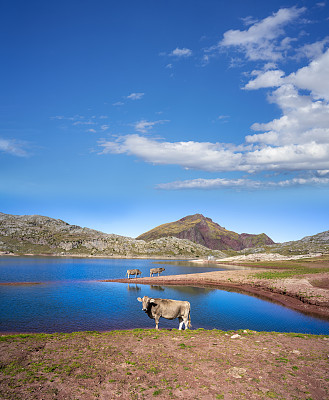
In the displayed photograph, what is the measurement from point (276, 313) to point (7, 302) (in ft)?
149

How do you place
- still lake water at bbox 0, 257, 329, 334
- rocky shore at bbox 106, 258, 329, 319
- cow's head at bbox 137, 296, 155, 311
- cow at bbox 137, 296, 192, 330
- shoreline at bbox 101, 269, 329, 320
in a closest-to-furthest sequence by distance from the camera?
1. cow's head at bbox 137, 296, 155, 311
2. cow at bbox 137, 296, 192, 330
3. still lake water at bbox 0, 257, 329, 334
4. shoreline at bbox 101, 269, 329, 320
5. rocky shore at bbox 106, 258, 329, 319

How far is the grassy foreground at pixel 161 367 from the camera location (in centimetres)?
1375

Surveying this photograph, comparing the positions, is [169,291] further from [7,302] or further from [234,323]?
[7,302]

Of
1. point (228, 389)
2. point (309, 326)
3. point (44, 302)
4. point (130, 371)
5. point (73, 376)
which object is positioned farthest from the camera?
point (44, 302)

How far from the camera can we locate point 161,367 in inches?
661

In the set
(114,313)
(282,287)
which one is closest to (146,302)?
(114,313)

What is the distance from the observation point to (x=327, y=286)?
57.5 m

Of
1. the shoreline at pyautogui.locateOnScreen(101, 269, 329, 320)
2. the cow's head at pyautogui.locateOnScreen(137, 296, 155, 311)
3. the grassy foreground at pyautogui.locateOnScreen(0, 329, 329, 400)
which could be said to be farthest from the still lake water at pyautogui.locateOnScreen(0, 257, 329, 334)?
the grassy foreground at pyautogui.locateOnScreen(0, 329, 329, 400)

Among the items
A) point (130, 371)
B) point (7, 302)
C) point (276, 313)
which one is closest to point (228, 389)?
point (130, 371)

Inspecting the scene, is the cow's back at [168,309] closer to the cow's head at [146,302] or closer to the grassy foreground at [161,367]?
the cow's head at [146,302]

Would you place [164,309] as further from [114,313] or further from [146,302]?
[114,313]

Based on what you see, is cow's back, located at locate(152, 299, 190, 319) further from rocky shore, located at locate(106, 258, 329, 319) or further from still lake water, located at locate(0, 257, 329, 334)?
rocky shore, located at locate(106, 258, 329, 319)

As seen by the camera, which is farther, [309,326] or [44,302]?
[44,302]

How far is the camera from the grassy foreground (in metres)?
13.8
